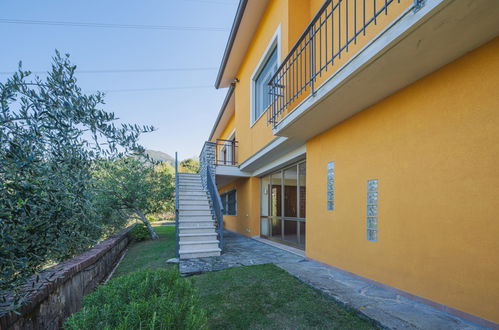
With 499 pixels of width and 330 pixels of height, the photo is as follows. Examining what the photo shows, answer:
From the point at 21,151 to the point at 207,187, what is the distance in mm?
7659

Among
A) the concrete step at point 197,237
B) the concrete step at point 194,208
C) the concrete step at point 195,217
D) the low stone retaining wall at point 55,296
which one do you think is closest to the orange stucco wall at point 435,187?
the concrete step at point 197,237

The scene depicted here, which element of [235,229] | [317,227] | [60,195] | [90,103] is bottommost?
[235,229]

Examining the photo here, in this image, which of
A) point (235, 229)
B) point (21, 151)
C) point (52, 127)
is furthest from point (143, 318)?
point (235, 229)

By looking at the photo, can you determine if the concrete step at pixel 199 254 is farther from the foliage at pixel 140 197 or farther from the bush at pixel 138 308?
the bush at pixel 138 308

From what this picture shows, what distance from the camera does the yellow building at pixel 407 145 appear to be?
2438 millimetres

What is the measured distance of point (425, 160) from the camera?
10.2 feet

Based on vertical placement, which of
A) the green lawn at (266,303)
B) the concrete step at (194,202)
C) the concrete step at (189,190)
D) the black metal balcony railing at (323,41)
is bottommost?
the green lawn at (266,303)

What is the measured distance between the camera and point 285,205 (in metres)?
7.55

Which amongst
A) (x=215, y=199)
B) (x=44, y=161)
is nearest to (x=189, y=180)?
(x=215, y=199)

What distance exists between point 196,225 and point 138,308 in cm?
567

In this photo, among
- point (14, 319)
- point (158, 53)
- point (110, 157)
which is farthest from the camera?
point (158, 53)

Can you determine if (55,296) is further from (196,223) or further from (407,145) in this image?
(196,223)

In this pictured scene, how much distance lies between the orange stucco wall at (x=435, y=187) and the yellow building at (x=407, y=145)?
0.01 meters

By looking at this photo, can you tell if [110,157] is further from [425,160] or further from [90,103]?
[425,160]
